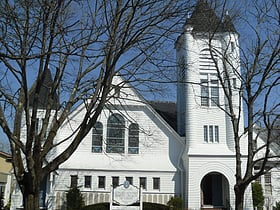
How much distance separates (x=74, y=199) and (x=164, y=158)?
693 cm

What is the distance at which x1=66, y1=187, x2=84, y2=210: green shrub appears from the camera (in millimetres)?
22812

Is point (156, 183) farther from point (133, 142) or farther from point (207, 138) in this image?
point (207, 138)

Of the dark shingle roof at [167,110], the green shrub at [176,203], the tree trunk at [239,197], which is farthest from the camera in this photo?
the dark shingle roof at [167,110]

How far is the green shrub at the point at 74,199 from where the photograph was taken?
898 inches

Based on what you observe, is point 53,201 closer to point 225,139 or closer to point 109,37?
point 225,139

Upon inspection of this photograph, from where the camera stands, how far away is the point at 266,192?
27.2 metres

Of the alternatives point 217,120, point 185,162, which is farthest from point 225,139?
point 185,162

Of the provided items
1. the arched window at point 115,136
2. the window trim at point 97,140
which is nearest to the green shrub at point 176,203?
the arched window at point 115,136

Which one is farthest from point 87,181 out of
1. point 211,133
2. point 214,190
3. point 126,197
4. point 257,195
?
point 257,195

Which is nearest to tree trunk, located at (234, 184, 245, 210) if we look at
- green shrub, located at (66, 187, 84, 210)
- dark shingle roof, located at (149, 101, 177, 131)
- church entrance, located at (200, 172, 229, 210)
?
church entrance, located at (200, 172, 229, 210)

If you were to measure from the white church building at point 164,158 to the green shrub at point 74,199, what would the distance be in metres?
1.18

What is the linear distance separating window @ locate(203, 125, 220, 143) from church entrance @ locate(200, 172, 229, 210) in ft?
8.00

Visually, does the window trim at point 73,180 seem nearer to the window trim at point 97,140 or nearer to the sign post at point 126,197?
the window trim at point 97,140

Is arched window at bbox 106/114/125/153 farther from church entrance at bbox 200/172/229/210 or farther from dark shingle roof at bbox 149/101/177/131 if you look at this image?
church entrance at bbox 200/172/229/210
